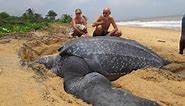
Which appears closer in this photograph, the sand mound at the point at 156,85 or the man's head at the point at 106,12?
the sand mound at the point at 156,85

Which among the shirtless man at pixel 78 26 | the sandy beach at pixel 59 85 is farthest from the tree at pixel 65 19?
the sandy beach at pixel 59 85

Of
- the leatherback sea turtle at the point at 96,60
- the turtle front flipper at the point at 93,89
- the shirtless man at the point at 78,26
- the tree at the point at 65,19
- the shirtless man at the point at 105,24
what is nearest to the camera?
the turtle front flipper at the point at 93,89

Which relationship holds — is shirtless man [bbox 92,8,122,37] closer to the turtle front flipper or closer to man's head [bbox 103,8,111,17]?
man's head [bbox 103,8,111,17]

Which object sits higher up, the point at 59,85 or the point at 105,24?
the point at 105,24

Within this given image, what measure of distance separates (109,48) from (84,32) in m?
3.06

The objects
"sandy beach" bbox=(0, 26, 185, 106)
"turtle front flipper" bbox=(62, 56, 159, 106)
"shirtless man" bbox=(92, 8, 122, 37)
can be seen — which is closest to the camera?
"turtle front flipper" bbox=(62, 56, 159, 106)

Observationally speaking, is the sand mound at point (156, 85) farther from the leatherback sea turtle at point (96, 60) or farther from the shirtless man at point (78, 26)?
the shirtless man at point (78, 26)

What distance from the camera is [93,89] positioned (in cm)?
340

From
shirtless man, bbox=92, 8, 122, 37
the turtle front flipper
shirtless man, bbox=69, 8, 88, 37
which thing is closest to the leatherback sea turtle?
the turtle front flipper

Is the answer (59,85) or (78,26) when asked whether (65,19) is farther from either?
(59,85)

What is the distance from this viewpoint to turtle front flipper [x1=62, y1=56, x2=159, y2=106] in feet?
10.2

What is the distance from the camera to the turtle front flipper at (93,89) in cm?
311

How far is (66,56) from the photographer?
4.47m

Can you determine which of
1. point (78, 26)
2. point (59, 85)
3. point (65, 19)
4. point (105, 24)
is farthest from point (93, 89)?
point (65, 19)
